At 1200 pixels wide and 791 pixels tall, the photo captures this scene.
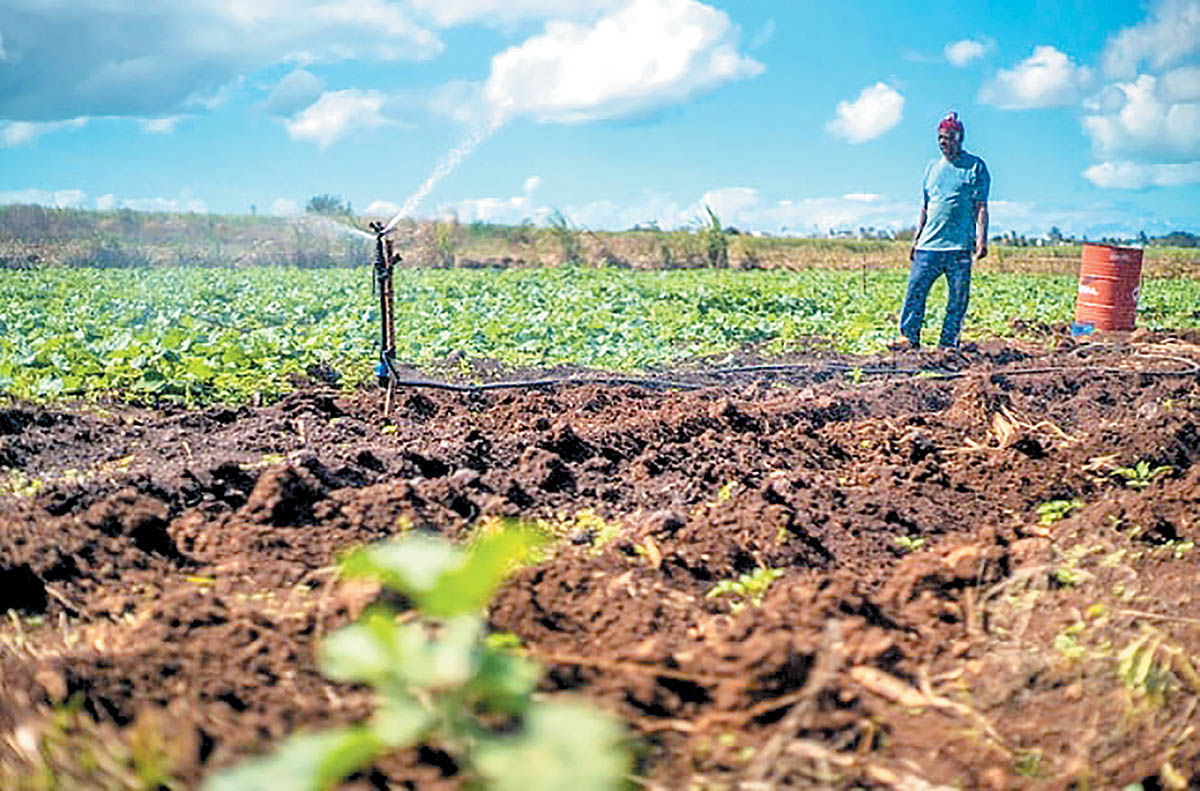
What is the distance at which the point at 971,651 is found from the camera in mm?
2762

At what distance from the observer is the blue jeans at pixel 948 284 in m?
9.78

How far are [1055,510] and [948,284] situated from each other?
18.7 ft

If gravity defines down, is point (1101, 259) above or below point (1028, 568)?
above

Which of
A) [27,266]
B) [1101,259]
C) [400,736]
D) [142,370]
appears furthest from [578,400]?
[27,266]

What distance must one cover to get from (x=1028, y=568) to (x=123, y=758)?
2.58m

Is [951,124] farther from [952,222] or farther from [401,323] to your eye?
[401,323]

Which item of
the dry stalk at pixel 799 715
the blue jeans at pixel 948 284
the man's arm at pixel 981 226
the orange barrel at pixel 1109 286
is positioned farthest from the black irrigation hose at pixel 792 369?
the dry stalk at pixel 799 715

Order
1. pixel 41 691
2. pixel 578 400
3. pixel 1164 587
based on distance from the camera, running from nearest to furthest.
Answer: pixel 41 691
pixel 1164 587
pixel 578 400

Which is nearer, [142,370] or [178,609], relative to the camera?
[178,609]

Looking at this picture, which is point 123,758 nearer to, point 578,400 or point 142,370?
point 578,400

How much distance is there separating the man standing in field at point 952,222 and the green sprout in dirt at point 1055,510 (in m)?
5.34

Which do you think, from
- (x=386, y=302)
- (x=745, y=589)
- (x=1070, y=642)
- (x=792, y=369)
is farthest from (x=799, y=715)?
(x=792, y=369)

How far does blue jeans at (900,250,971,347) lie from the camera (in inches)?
385

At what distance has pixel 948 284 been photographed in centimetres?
977
